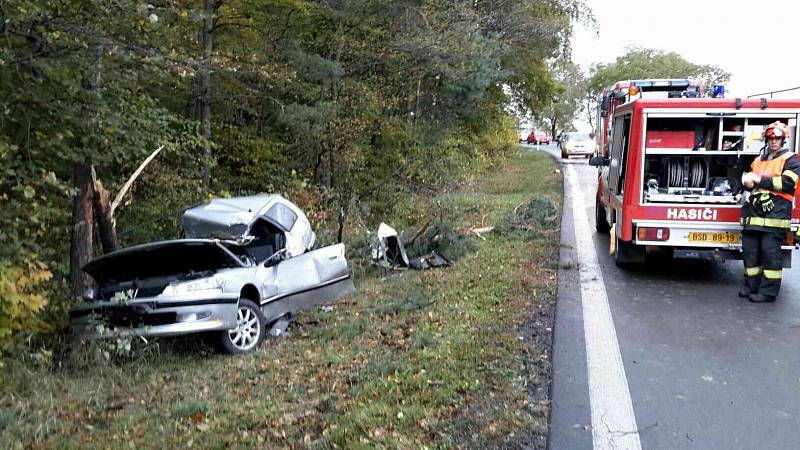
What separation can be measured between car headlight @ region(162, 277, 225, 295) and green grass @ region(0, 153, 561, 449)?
0.66m

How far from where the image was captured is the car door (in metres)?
7.71

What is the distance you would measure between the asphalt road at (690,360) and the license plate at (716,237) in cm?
54

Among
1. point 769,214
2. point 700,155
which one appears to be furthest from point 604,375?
point 700,155

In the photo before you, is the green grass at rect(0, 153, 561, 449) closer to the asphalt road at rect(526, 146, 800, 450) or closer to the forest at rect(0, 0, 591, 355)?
the asphalt road at rect(526, 146, 800, 450)

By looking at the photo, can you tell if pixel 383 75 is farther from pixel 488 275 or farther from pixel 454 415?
Answer: pixel 454 415

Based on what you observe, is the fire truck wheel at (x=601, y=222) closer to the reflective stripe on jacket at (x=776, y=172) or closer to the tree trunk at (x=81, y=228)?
the reflective stripe on jacket at (x=776, y=172)

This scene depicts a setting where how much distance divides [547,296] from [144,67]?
5.21m

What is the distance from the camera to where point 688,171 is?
8875 mm

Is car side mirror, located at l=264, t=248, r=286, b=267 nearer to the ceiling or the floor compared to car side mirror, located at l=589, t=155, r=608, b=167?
nearer to the floor

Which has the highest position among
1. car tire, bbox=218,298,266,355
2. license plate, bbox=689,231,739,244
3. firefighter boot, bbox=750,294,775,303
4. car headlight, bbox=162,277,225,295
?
license plate, bbox=689,231,739,244

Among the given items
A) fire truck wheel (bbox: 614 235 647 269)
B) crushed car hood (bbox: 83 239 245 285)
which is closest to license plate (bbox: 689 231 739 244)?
fire truck wheel (bbox: 614 235 647 269)

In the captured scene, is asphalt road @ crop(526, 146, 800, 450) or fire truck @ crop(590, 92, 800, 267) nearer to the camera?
asphalt road @ crop(526, 146, 800, 450)

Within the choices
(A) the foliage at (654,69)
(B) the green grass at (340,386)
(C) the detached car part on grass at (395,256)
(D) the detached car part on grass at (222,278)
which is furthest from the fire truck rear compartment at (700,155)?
(A) the foliage at (654,69)

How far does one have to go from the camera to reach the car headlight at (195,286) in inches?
261
